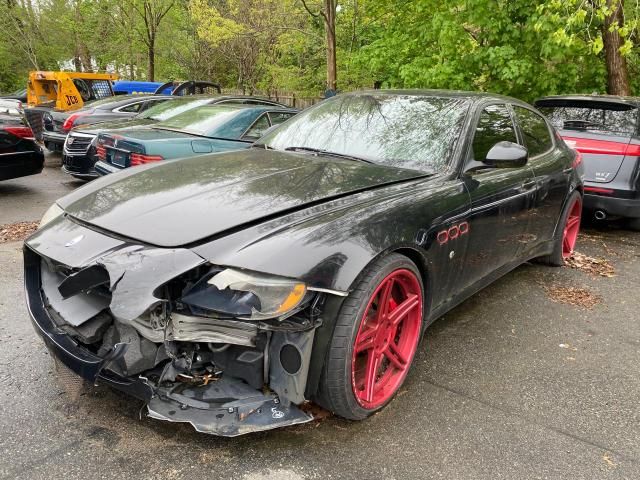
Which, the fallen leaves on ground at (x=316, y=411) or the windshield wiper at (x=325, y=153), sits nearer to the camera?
the fallen leaves on ground at (x=316, y=411)

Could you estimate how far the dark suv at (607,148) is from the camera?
5465mm

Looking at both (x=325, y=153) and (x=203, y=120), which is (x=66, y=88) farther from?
(x=325, y=153)

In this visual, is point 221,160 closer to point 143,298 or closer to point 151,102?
point 143,298

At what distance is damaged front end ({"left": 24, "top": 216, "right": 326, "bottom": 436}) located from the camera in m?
1.95

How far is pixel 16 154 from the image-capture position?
21.3 feet

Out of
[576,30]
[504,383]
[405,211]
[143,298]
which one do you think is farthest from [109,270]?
[576,30]

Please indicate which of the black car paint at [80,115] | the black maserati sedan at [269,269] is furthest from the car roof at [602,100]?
the black car paint at [80,115]

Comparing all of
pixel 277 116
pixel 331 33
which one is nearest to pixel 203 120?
pixel 277 116

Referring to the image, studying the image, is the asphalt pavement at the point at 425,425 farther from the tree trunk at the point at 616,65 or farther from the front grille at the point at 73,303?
the tree trunk at the point at 616,65

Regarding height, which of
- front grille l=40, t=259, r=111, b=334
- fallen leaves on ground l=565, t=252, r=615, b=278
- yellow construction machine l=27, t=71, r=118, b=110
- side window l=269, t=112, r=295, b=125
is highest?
yellow construction machine l=27, t=71, r=118, b=110

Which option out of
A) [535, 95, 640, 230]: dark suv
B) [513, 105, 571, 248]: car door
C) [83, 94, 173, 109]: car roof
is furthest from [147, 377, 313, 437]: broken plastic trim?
[83, 94, 173, 109]: car roof

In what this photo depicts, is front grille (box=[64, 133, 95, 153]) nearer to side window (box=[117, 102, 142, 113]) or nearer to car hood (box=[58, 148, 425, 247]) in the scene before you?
side window (box=[117, 102, 142, 113])

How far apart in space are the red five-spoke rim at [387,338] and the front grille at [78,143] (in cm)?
555

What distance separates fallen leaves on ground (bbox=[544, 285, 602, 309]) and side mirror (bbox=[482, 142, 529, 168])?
5.15 feet
